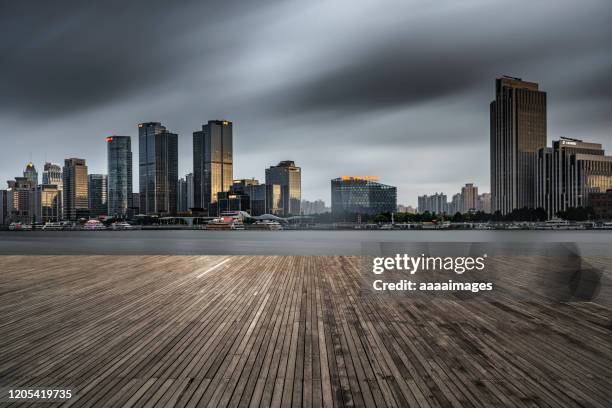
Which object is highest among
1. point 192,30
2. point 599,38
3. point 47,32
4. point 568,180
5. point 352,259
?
point 599,38

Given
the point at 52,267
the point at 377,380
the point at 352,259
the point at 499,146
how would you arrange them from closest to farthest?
1. the point at 377,380
2. the point at 52,267
3. the point at 352,259
4. the point at 499,146

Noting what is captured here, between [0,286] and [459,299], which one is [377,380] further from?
[0,286]

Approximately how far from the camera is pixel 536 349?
4.92 meters

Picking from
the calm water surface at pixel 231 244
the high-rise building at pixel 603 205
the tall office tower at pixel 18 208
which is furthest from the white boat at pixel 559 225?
the tall office tower at pixel 18 208

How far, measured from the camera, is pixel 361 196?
17425 centimetres

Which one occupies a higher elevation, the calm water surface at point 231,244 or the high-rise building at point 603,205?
the high-rise building at point 603,205

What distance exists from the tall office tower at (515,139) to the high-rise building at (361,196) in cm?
5297

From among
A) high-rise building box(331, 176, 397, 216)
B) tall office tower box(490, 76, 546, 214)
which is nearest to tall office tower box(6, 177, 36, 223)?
high-rise building box(331, 176, 397, 216)

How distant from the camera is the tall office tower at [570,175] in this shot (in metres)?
136

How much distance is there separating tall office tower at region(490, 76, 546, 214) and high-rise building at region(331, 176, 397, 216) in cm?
5297

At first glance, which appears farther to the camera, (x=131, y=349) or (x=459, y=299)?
(x=459, y=299)

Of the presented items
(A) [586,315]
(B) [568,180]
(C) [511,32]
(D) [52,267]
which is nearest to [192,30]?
(D) [52,267]

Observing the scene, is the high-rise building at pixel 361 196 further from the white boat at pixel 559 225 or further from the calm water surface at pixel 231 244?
the calm water surface at pixel 231 244

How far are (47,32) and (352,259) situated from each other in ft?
180
